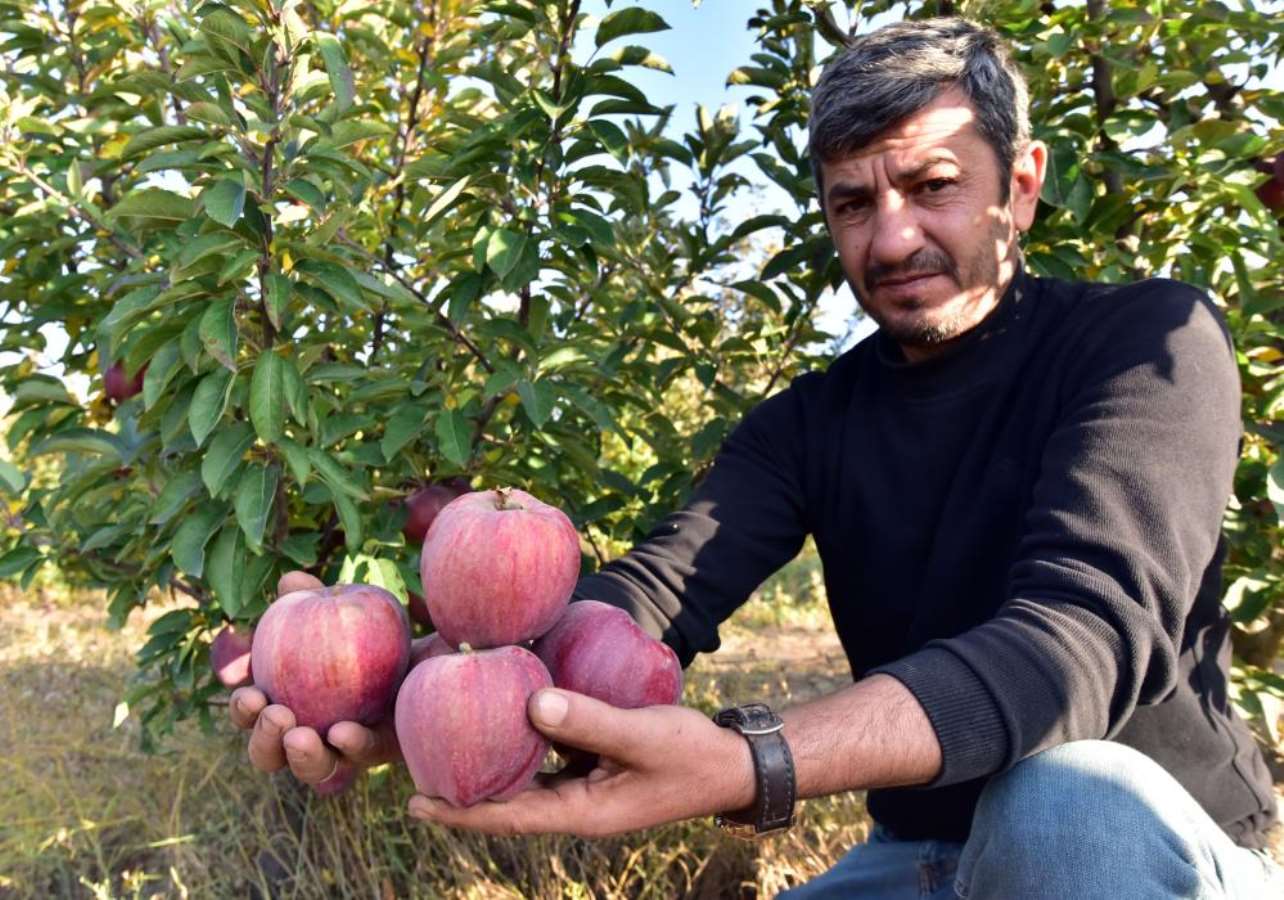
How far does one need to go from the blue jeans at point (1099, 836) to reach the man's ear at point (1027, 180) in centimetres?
101

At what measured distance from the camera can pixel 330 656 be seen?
1179 mm

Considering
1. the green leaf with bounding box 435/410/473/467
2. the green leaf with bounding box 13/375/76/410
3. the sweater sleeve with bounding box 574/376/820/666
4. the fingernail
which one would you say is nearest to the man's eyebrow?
the sweater sleeve with bounding box 574/376/820/666

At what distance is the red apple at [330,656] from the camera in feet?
3.87

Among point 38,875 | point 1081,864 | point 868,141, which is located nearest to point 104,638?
point 38,875

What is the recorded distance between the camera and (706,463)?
8.30ft

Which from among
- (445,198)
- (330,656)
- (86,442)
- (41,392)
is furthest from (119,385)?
(330,656)

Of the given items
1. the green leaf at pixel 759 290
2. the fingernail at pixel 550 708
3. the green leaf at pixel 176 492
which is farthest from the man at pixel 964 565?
the green leaf at pixel 176 492

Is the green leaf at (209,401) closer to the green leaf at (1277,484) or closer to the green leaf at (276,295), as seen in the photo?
the green leaf at (276,295)

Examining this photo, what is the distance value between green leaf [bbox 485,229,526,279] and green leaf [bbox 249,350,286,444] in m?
0.41

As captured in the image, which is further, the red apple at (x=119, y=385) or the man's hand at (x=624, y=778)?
the red apple at (x=119, y=385)

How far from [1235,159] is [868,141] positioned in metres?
0.76

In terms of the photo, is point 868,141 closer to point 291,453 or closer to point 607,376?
point 607,376

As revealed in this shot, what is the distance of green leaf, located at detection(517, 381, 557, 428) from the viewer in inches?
74.4

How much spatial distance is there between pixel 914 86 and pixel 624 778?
47.8 inches
